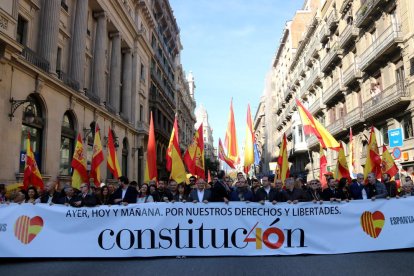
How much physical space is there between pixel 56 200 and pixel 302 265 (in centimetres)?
541

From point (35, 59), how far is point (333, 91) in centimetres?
2255

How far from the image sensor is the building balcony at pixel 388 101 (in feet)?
63.4

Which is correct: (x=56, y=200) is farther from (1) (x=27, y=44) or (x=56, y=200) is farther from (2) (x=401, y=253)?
(1) (x=27, y=44)

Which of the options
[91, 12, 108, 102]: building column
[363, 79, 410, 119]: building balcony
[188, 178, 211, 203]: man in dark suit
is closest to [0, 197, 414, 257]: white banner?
[188, 178, 211, 203]: man in dark suit

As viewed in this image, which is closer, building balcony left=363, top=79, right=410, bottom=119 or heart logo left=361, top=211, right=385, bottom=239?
heart logo left=361, top=211, right=385, bottom=239

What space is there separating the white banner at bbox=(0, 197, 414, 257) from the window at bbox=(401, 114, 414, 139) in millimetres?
13598

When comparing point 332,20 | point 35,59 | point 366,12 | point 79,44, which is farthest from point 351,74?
point 35,59

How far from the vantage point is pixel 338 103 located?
1220 inches

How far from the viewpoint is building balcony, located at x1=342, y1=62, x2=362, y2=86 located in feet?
83.4

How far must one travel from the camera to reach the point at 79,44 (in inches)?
885

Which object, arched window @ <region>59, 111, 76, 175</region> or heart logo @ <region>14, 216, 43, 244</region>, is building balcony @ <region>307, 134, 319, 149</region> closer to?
arched window @ <region>59, 111, 76, 175</region>

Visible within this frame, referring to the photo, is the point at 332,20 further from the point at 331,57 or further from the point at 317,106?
the point at 317,106

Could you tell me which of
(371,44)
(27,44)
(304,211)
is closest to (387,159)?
(304,211)

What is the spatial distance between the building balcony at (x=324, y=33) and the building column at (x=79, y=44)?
2024 centimetres
